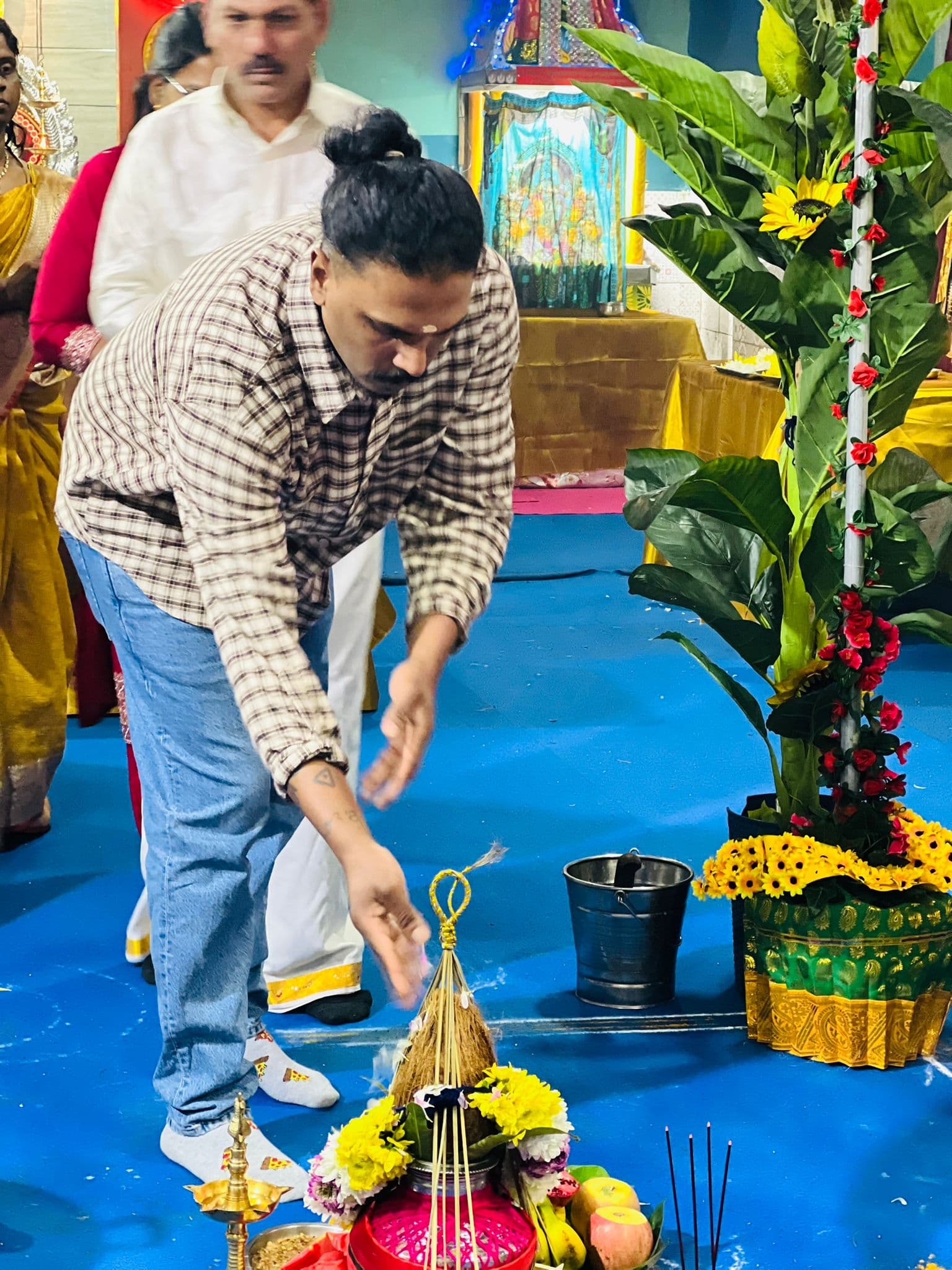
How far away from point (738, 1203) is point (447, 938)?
2.61 feet

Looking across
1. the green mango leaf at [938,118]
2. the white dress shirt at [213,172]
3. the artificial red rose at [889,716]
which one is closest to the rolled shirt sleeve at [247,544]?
the white dress shirt at [213,172]

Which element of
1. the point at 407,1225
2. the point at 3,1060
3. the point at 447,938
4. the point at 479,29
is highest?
the point at 479,29

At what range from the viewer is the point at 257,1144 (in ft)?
7.71

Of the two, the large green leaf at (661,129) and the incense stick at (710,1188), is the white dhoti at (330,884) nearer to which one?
the large green leaf at (661,129)

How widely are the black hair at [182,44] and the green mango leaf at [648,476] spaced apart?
44.7 inches

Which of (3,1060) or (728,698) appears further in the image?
(728,698)

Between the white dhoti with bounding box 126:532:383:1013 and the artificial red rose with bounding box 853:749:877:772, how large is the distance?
0.84m

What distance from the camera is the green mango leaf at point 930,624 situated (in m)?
2.77

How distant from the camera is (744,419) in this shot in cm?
625

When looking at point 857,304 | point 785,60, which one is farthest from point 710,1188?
point 785,60

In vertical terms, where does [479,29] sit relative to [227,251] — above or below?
above

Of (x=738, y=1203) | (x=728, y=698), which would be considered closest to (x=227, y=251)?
(x=738, y=1203)

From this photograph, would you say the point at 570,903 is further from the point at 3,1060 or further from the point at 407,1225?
the point at 407,1225

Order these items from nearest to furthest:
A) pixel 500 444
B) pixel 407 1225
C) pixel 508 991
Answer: pixel 407 1225
pixel 500 444
pixel 508 991
